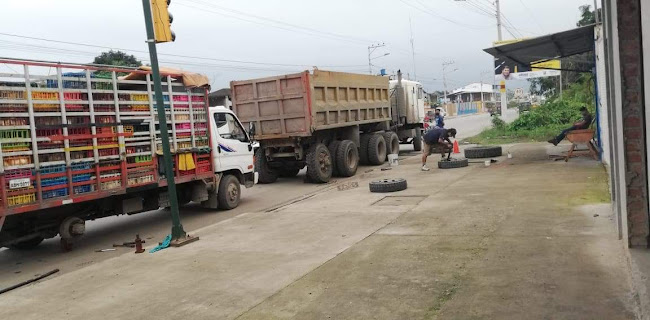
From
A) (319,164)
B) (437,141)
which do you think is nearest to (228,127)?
(319,164)

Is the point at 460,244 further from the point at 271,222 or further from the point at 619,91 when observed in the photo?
the point at 271,222

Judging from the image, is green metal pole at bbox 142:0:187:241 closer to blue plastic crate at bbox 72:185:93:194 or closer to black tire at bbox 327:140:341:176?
blue plastic crate at bbox 72:185:93:194

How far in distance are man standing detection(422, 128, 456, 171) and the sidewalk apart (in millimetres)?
5233

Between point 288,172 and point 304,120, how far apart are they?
2.92 m

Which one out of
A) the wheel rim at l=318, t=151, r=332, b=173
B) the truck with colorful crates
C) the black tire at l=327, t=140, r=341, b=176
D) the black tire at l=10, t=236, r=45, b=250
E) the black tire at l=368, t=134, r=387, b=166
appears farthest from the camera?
the black tire at l=368, t=134, r=387, b=166

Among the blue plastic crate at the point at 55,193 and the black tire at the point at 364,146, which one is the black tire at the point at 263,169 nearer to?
the black tire at the point at 364,146

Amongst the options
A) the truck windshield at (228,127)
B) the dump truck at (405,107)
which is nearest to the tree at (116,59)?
the dump truck at (405,107)

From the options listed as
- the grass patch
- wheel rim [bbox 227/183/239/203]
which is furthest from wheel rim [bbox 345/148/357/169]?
the grass patch

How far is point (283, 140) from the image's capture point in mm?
13648

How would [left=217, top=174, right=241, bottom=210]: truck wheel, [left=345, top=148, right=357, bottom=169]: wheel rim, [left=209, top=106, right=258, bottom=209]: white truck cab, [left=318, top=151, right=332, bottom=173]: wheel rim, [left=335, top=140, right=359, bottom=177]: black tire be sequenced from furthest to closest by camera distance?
Result: [left=345, top=148, right=357, bottom=169]: wheel rim, [left=335, top=140, right=359, bottom=177]: black tire, [left=318, top=151, right=332, bottom=173]: wheel rim, [left=217, top=174, right=241, bottom=210]: truck wheel, [left=209, top=106, right=258, bottom=209]: white truck cab

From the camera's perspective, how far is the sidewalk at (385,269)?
4270mm

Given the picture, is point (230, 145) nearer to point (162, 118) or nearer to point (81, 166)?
point (162, 118)

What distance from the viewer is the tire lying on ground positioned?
14.5 metres

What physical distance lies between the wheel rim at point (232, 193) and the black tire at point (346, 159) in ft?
14.1
